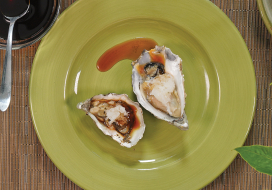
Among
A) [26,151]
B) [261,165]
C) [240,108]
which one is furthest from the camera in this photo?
[26,151]

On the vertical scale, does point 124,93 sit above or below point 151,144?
above

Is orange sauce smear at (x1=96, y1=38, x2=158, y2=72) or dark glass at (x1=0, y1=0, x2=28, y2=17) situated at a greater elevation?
dark glass at (x1=0, y1=0, x2=28, y2=17)

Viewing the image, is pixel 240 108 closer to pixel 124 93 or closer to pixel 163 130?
pixel 163 130

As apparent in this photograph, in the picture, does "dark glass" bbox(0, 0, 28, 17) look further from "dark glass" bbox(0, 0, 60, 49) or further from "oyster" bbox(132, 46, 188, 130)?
"oyster" bbox(132, 46, 188, 130)

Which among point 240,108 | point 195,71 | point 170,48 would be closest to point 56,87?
point 170,48

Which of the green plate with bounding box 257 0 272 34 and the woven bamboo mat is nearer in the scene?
the green plate with bounding box 257 0 272 34

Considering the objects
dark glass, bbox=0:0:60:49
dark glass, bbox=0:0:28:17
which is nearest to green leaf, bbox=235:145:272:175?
dark glass, bbox=0:0:60:49

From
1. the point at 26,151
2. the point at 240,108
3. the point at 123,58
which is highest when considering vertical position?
the point at 123,58

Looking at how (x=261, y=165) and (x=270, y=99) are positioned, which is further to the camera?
(x=270, y=99)
